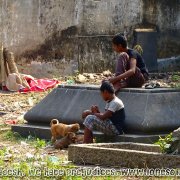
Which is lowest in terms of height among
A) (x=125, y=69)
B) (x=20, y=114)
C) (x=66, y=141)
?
(x=20, y=114)

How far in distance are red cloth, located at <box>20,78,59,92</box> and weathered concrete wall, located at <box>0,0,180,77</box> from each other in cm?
121

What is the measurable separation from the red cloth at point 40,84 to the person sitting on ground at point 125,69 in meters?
5.48

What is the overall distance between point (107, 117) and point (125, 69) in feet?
3.36

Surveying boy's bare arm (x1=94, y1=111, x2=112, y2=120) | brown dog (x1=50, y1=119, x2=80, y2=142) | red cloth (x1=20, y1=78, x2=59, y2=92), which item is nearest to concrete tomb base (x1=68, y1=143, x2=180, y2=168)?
boy's bare arm (x1=94, y1=111, x2=112, y2=120)

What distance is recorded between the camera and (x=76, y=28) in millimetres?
16969

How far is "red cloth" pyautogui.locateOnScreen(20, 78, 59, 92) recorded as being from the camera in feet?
48.3

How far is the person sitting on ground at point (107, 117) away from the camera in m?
8.53

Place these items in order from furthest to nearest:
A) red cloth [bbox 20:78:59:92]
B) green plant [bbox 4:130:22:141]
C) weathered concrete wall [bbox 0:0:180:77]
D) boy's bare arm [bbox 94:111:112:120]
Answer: weathered concrete wall [bbox 0:0:180:77]
red cloth [bbox 20:78:59:92]
green plant [bbox 4:130:22:141]
boy's bare arm [bbox 94:111:112:120]

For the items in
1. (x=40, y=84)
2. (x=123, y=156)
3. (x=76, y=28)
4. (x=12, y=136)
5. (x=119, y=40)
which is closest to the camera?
(x=123, y=156)

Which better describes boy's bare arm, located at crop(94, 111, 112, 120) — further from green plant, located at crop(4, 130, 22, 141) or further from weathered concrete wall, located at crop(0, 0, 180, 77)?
weathered concrete wall, located at crop(0, 0, 180, 77)

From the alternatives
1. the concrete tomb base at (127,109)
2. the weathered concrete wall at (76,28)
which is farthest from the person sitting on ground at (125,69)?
the weathered concrete wall at (76,28)

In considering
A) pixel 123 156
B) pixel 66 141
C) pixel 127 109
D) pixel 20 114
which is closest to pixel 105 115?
pixel 127 109

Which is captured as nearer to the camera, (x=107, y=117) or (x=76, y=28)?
(x=107, y=117)

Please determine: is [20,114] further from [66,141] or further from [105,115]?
[105,115]
